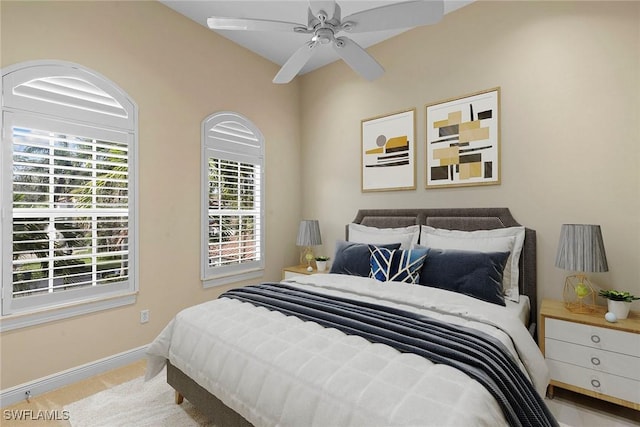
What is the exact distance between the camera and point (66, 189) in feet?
7.59

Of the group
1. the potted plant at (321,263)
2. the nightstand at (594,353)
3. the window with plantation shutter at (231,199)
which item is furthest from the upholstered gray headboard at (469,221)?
the window with plantation shutter at (231,199)

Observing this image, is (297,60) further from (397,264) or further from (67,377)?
(67,377)

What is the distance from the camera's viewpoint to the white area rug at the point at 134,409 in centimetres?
190

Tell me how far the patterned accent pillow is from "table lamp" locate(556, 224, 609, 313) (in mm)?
940

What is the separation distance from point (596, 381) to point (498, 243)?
3.39 feet

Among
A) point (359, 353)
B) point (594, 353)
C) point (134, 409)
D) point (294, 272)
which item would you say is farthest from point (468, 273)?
point (134, 409)

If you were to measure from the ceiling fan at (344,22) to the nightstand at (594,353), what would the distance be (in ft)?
6.98

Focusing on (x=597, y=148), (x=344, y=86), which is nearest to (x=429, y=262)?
(x=597, y=148)

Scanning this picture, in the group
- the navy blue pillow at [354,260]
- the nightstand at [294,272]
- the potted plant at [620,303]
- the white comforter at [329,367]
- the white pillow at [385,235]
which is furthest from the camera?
the nightstand at [294,272]

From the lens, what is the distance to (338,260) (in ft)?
9.77

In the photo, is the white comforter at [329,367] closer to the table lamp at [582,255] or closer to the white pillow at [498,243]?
the white pillow at [498,243]

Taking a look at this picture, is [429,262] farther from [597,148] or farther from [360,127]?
[360,127]

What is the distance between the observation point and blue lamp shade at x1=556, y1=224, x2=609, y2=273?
6.84 feet

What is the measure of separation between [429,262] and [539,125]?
4.83ft
